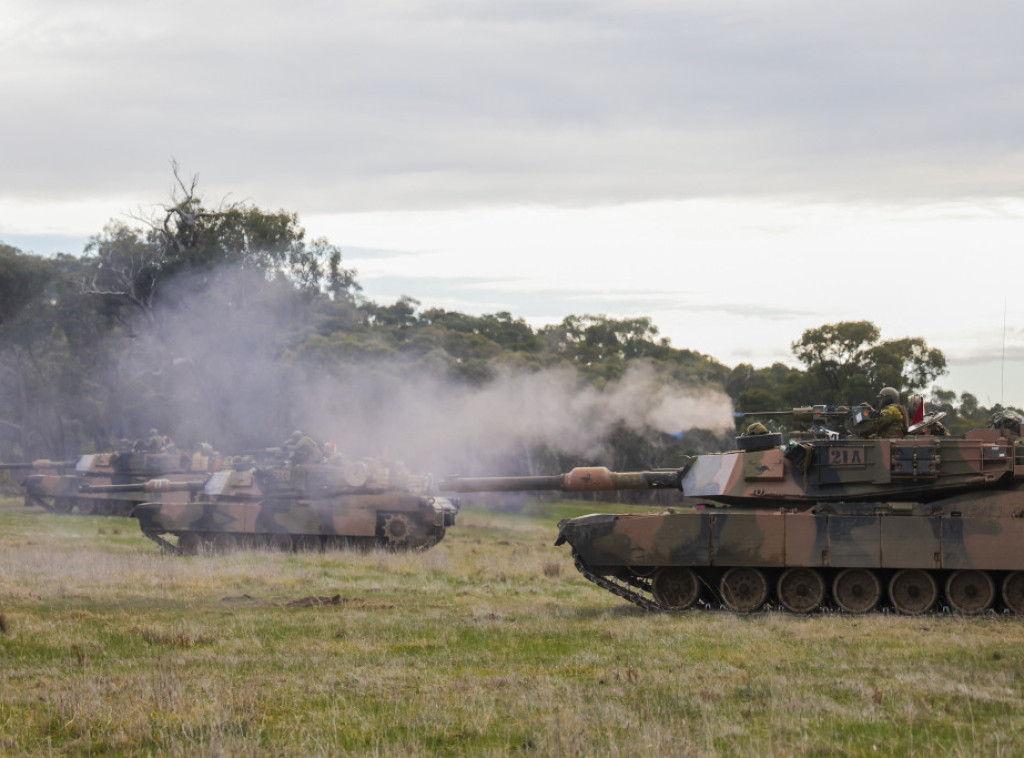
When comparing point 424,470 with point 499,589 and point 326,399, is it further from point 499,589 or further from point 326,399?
point 499,589

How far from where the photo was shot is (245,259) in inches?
2584

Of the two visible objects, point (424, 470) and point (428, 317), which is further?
point (428, 317)

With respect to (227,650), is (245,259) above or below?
above

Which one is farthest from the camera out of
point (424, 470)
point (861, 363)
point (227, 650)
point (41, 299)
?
point (41, 299)

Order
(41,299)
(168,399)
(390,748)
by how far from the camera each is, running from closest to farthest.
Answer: (390,748), (168,399), (41,299)

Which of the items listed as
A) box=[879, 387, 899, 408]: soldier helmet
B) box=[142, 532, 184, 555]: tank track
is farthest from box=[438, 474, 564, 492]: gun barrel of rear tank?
box=[142, 532, 184, 555]: tank track

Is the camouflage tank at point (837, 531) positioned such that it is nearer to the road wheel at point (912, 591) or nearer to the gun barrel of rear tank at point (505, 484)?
the road wheel at point (912, 591)

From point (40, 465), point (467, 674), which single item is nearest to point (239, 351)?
point (40, 465)

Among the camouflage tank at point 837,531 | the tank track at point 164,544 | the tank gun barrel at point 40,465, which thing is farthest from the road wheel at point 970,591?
the tank gun barrel at point 40,465

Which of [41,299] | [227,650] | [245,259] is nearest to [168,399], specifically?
[245,259]

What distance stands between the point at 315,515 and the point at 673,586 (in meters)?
13.2

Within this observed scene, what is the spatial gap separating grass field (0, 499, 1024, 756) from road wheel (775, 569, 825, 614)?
1.09 m

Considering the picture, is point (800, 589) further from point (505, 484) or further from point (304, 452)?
point (304, 452)

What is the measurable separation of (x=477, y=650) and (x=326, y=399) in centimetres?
4380
